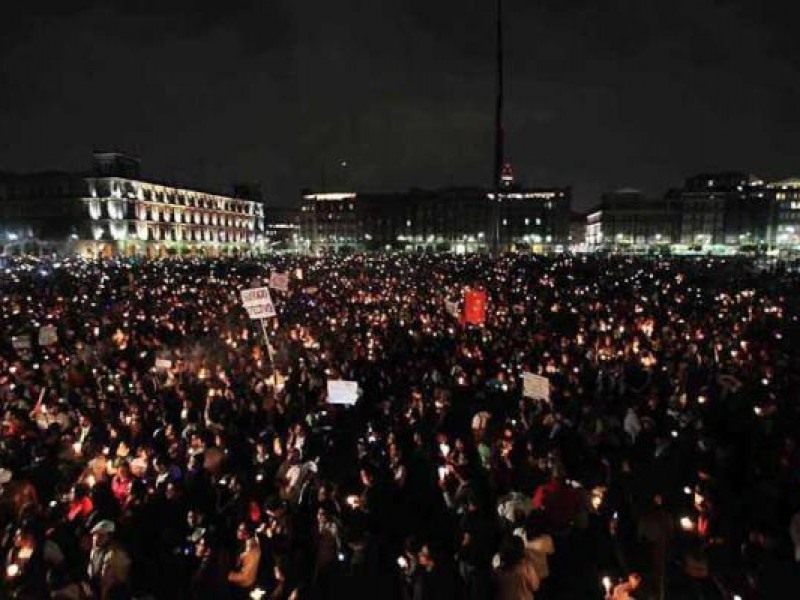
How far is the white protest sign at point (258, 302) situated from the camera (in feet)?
39.0

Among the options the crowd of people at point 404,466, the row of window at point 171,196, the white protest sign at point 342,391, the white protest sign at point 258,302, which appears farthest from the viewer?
the row of window at point 171,196

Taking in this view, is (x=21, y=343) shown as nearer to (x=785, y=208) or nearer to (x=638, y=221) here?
(x=638, y=221)

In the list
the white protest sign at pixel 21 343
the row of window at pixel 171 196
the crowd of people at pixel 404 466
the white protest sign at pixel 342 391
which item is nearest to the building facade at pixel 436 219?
the row of window at pixel 171 196

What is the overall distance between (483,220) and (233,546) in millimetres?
111398

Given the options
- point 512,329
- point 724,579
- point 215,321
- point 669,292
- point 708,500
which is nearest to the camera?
point 724,579

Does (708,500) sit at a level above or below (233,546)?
above

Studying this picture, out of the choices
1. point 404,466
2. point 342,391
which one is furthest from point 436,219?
point 404,466

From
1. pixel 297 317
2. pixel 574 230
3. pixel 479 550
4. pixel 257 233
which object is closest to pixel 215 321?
pixel 297 317

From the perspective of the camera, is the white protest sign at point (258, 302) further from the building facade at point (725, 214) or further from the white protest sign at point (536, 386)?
the building facade at point (725, 214)

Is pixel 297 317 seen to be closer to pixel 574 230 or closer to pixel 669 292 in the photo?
pixel 669 292

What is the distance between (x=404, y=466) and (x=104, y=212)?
7614 cm

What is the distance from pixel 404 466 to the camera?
739 cm

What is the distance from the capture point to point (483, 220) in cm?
11469

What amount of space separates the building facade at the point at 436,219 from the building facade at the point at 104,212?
105ft
